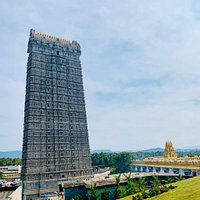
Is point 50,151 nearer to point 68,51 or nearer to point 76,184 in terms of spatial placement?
point 76,184

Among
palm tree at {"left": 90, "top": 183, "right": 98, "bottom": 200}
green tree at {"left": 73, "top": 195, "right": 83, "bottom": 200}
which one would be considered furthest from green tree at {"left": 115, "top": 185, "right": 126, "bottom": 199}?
green tree at {"left": 73, "top": 195, "right": 83, "bottom": 200}

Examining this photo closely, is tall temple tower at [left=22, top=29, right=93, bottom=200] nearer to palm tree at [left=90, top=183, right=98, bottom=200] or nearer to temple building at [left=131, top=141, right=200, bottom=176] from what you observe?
temple building at [left=131, top=141, right=200, bottom=176]

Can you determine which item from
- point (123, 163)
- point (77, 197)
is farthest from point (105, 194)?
point (123, 163)

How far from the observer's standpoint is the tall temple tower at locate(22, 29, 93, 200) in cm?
6806

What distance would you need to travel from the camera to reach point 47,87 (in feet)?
248

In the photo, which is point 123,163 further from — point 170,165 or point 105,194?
point 105,194

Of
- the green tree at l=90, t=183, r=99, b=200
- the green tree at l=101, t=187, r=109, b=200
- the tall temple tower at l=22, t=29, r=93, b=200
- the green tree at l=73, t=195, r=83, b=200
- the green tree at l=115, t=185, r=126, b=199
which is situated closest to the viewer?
the green tree at l=90, t=183, r=99, b=200

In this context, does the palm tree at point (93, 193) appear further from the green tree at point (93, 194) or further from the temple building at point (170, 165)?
the temple building at point (170, 165)

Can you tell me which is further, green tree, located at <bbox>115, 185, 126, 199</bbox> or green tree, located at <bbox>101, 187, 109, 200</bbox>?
green tree, located at <bbox>101, 187, 109, 200</bbox>

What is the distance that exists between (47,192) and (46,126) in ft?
61.1

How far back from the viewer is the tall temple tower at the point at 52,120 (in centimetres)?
6806

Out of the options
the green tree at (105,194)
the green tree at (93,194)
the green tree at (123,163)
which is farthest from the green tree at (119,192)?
the green tree at (123,163)

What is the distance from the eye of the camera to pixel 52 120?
2901 inches

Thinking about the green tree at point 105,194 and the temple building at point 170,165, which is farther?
the temple building at point 170,165
